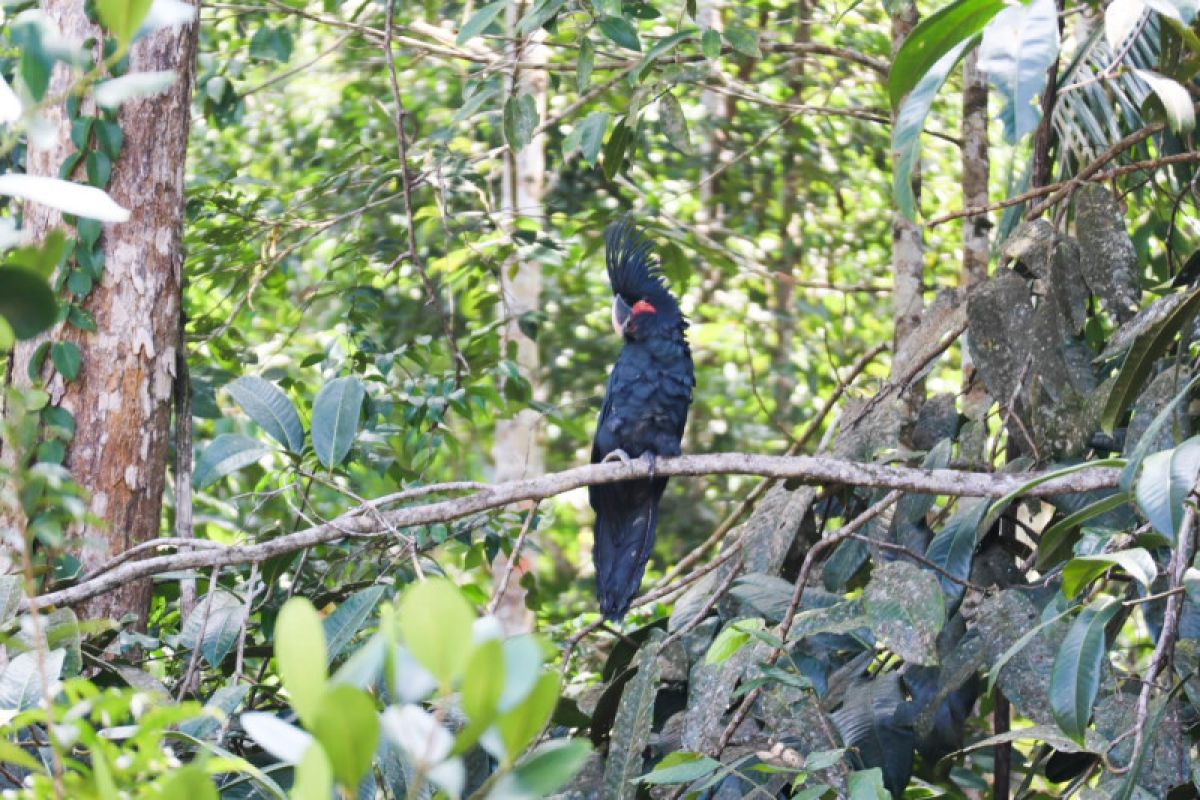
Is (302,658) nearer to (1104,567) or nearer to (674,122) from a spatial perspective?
(1104,567)

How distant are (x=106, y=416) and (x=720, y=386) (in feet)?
13.2

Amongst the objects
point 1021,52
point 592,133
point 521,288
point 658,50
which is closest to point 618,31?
point 658,50

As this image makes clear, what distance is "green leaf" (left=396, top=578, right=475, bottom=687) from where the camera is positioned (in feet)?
1.68

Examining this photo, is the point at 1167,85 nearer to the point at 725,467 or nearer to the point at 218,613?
the point at 725,467

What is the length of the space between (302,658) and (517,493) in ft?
4.86

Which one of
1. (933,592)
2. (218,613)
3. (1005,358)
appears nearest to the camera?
(933,592)

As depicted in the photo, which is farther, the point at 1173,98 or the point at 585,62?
the point at 585,62

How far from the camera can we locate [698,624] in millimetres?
2260

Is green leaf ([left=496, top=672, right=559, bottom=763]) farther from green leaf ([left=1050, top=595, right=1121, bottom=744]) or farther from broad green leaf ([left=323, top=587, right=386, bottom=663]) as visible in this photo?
broad green leaf ([left=323, top=587, right=386, bottom=663])

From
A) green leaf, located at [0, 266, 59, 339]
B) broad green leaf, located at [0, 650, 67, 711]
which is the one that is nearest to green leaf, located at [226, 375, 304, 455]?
broad green leaf, located at [0, 650, 67, 711]

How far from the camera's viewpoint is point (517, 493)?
201 cm

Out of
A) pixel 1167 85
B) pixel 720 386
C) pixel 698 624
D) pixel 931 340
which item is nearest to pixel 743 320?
pixel 720 386

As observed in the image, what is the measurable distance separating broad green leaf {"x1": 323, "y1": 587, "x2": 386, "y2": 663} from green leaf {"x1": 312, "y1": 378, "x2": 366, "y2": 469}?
371 mm

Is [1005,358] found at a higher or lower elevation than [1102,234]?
lower
